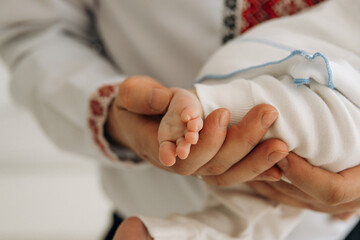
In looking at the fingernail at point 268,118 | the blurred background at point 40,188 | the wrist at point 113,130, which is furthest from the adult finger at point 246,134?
the blurred background at point 40,188

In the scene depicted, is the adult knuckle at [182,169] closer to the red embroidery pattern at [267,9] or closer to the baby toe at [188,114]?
the baby toe at [188,114]

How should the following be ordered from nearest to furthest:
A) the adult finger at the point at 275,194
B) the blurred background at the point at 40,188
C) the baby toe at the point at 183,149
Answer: the baby toe at the point at 183,149 → the adult finger at the point at 275,194 → the blurred background at the point at 40,188

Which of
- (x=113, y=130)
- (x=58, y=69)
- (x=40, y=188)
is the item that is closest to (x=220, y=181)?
(x=113, y=130)

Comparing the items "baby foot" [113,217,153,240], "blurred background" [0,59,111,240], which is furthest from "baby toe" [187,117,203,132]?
"blurred background" [0,59,111,240]

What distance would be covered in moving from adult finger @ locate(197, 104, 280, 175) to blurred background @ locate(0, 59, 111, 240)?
2.86 ft

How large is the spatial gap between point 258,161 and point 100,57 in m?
0.30

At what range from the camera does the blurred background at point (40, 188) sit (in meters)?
1.10

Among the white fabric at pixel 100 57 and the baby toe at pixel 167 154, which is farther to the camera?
the white fabric at pixel 100 57

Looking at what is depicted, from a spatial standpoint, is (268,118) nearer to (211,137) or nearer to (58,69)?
(211,137)

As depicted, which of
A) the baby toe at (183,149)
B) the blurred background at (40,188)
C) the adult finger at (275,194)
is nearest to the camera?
the baby toe at (183,149)

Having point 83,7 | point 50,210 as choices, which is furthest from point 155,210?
point 50,210

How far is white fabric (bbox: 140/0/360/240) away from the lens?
314 mm

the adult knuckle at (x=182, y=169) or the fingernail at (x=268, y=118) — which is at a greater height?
the fingernail at (x=268, y=118)

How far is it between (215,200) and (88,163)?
870mm
